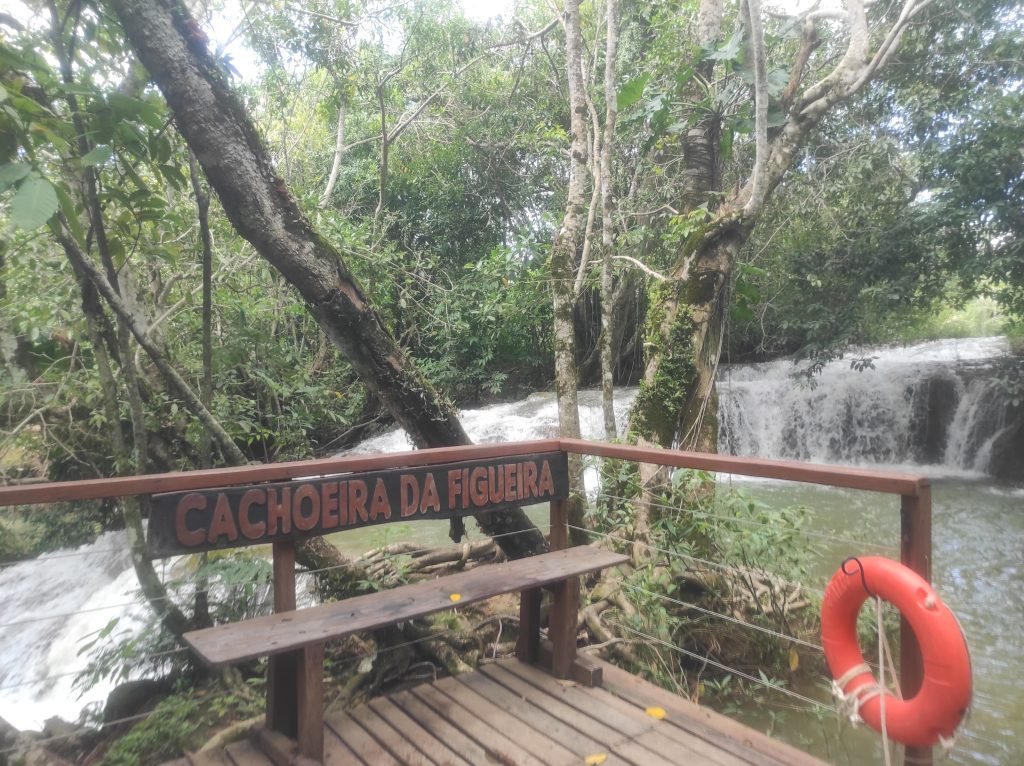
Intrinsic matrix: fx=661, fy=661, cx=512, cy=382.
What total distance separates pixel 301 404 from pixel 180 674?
3571 mm

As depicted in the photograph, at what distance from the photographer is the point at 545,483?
296 cm

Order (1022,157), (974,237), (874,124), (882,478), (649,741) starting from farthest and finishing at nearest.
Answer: (874,124), (974,237), (1022,157), (649,741), (882,478)

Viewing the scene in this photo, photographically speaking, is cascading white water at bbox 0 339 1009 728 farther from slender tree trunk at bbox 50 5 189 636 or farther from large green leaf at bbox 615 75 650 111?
slender tree trunk at bbox 50 5 189 636

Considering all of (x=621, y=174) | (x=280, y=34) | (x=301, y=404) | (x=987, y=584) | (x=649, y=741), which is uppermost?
(x=280, y=34)

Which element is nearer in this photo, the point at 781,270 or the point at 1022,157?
the point at 1022,157

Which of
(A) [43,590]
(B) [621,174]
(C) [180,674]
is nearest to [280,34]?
(B) [621,174]

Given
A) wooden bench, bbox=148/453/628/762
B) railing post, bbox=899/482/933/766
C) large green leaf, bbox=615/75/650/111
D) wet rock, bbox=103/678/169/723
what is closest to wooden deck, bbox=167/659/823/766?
wooden bench, bbox=148/453/628/762

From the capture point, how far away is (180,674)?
3.56m

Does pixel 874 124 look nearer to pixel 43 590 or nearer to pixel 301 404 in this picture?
pixel 301 404

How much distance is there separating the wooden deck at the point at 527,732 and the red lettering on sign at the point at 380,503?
28.6 inches

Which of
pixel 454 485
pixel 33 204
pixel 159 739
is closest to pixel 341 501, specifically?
pixel 454 485

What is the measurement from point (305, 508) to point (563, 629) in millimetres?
1180

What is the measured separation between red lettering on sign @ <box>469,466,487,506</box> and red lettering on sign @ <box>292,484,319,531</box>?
0.64 meters

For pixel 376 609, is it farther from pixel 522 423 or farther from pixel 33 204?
pixel 522 423
